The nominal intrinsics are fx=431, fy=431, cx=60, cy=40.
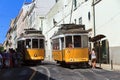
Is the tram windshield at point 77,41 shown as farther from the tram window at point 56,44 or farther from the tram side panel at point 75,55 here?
the tram window at point 56,44

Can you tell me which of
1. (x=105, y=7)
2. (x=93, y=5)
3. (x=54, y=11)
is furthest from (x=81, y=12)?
(x=54, y=11)

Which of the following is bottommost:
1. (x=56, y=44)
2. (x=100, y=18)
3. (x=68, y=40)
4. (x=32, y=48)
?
(x=32, y=48)

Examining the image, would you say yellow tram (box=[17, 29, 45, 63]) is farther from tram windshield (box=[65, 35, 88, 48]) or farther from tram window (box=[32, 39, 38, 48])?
tram windshield (box=[65, 35, 88, 48])

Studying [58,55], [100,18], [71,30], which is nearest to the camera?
[71,30]

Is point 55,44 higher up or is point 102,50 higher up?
point 55,44

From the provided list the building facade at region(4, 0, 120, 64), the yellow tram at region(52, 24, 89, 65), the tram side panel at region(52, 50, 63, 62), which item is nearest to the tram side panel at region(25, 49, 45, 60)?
the tram side panel at region(52, 50, 63, 62)

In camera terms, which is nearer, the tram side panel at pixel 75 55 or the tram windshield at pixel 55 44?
the tram side panel at pixel 75 55

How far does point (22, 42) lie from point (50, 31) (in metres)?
37.5

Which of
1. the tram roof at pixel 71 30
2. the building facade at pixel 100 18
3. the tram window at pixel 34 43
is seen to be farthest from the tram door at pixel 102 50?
the tram window at pixel 34 43

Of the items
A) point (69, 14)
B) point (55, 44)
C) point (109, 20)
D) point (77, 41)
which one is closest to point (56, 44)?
point (55, 44)

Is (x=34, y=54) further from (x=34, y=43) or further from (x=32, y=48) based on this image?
(x=34, y=43)

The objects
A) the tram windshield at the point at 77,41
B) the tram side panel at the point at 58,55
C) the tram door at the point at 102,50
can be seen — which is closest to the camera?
the tram windshield at the point at 77,41

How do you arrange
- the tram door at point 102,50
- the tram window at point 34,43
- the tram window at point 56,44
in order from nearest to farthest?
the tram window at point 56,44 < the tram window at point 34,43 < the tram door at point 102,50

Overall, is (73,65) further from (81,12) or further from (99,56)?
(81,12)
